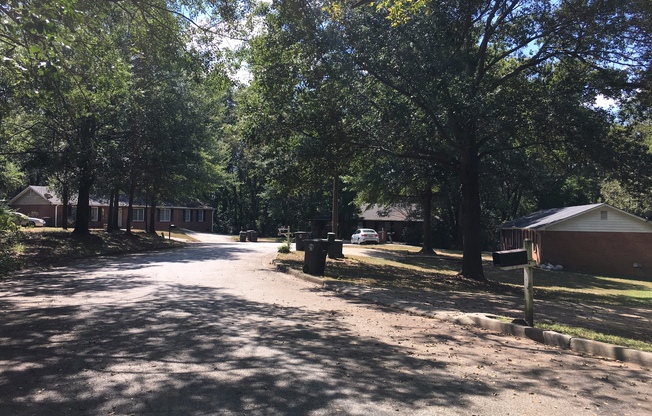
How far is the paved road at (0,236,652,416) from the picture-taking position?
4.59 m

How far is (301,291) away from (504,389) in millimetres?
7961

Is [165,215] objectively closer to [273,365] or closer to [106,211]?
[106,211]

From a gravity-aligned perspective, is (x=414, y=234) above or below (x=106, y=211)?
below

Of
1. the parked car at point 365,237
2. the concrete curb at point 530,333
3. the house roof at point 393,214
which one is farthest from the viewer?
the house roof at point 393,214

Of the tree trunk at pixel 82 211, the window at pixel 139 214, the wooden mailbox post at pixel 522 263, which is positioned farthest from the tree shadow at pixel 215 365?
the window at pixel 139 214

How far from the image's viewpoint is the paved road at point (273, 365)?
4590 mm

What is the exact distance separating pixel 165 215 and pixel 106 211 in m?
7.44

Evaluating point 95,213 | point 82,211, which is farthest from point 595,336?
point 95,213

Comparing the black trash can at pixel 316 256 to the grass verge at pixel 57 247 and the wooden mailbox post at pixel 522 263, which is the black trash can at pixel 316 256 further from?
the grass verge at pixel 57 247

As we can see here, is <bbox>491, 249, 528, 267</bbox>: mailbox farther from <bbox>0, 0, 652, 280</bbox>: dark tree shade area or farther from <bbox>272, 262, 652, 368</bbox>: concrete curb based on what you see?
<bbox>0, 0, 652, 280</bbox>: dark tree shade area

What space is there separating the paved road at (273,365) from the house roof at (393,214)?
1535 inches

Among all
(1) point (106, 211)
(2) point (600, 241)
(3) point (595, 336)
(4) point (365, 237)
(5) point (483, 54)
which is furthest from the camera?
(1) point (106, 211)

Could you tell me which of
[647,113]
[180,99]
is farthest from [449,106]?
[180,99]

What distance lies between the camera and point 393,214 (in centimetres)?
5562
